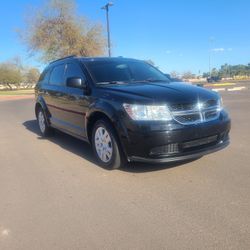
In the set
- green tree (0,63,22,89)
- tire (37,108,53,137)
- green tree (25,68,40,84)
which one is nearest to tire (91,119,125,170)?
tire (37,108,53,137)

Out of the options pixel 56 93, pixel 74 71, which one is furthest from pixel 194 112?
pixel 56 93

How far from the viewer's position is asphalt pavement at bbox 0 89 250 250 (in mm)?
3070

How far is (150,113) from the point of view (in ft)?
14.7

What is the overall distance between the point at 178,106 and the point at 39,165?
8.42 feet

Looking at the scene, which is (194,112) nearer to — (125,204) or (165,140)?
(165,140)

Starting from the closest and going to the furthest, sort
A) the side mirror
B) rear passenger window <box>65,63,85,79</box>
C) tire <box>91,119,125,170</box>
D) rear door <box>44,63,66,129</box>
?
tire <box>91,119,125,170</box> < the side mirror < rear passenger window <box>65,63,85,79</box> < rear door <box>44,63,66,129</box>

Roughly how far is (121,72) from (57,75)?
72.1 inches

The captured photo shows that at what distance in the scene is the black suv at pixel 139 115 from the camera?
14.6 ft

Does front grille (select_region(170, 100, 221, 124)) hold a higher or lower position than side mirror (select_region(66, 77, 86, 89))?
lower

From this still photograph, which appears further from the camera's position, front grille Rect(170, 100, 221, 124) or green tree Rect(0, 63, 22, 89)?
green tree Rect(0, 63, 22, 89)

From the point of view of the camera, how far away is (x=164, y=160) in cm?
447

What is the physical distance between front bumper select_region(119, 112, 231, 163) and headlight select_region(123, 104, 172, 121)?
83 mm

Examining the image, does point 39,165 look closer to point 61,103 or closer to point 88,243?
point 61,103

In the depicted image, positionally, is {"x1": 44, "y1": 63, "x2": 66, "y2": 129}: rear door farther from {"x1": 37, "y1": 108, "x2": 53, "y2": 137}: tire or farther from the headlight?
the headlight
